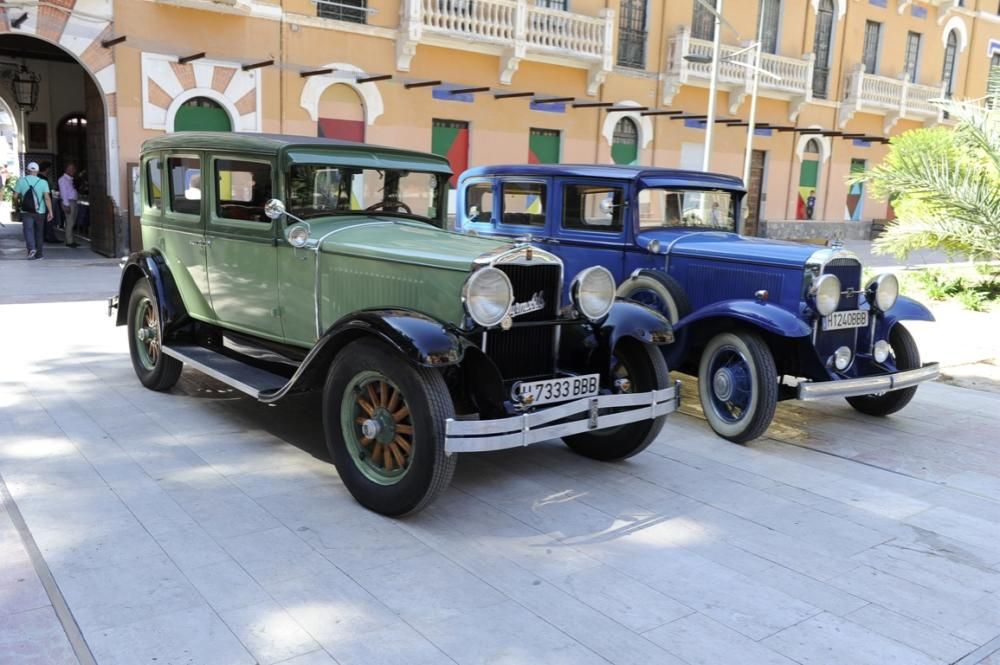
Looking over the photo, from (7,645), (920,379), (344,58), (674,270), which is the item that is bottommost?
(7,645)

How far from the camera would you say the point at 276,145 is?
5.03 m

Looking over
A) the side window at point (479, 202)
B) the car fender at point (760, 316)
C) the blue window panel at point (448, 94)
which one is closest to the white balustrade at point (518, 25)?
the blue window panel at point (448, 94)

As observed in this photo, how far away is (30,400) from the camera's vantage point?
19.1 feet

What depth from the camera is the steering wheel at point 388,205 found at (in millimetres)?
5372

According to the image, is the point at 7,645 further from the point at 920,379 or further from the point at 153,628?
the point at 920,379

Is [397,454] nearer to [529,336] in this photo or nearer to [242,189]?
[529,336]

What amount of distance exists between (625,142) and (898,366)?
52.5ft

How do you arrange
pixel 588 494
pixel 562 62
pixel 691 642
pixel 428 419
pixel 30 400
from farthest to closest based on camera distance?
pixel 562 62 → pixel 30 400 → pixel 588 494 → pixel 428 419 → pixel 691 642

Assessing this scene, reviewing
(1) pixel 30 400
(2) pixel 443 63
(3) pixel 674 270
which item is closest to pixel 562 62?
(2) pixel 443 63

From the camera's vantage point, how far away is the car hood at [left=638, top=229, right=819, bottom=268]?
5.93 metres

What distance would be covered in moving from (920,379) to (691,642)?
3.69 meters

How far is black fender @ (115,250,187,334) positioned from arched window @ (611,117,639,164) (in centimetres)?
1634

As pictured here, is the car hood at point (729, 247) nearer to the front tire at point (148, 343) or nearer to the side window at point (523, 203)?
the side window at point (523, 203)

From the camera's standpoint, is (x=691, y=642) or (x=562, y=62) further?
(x=562, y=62)
